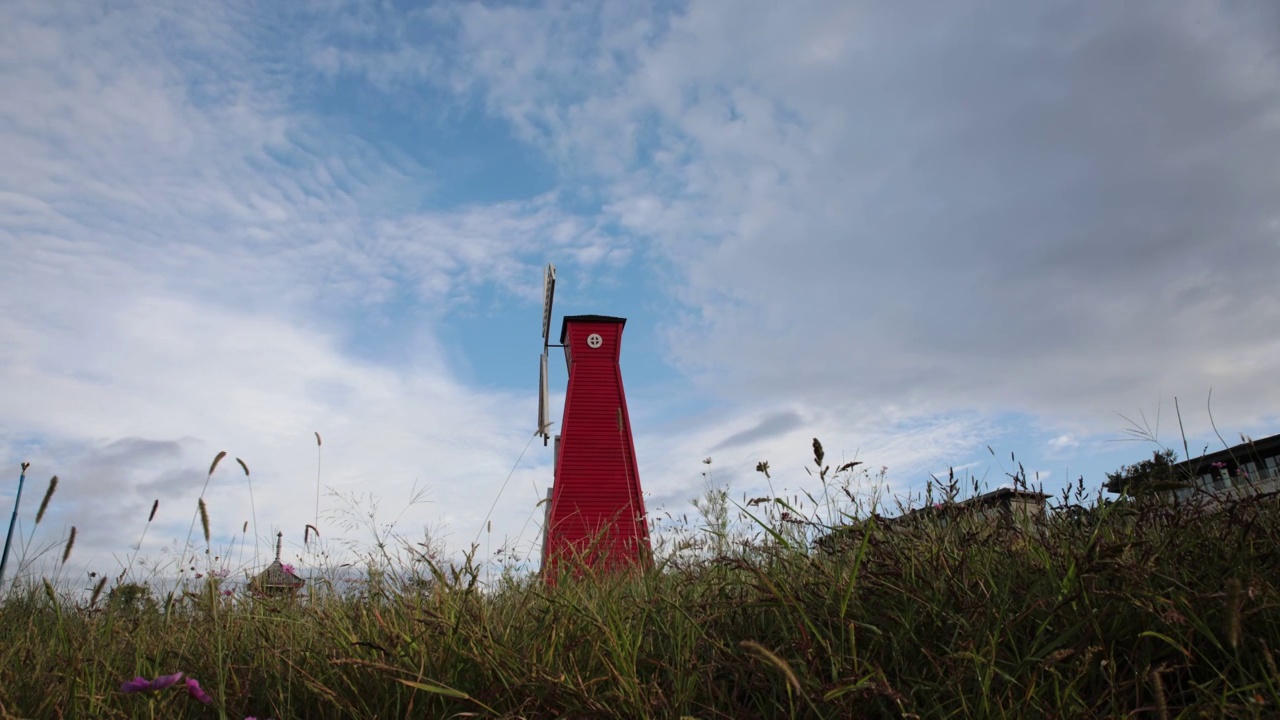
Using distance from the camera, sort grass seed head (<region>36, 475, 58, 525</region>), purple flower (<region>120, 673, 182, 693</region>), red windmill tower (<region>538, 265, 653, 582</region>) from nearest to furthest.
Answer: purple flower (<region>120, 673, 182, 693</region>)
grass seed head (<region>36, 475, 58, 525</region>)
red windmill tower (<region>538, 265, 653, 582</region>)

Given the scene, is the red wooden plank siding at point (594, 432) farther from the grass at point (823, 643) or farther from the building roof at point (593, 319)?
the grass at point (823, 643)

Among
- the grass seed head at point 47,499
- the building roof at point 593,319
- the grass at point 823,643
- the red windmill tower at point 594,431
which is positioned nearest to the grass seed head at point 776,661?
the grass at point 823,643

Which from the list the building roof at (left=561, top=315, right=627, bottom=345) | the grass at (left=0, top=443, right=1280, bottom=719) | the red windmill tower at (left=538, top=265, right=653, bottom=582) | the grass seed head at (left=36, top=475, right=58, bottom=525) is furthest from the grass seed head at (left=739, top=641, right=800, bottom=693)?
the building roof at (left=561, top=315, right=627, bottom=345)

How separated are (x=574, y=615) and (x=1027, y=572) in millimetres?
1752

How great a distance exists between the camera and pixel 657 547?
4.88m

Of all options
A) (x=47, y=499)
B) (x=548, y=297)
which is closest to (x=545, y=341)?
(x=548, y=297)

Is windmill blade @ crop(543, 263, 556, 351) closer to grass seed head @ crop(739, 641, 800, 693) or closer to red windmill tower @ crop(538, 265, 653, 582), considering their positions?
red windmill tower @ crop(538, 265, 653, 582)

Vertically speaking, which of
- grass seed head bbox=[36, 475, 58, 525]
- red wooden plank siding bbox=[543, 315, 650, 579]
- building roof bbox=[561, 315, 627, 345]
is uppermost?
building roof bbox=[561, 315, 627, 345]

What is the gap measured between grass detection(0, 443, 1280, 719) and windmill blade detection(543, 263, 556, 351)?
15.6 metres

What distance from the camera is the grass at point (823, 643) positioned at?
98.0 inches

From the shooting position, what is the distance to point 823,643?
2.53 m

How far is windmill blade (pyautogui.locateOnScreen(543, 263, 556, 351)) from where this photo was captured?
19438 mm

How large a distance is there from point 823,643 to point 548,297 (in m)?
17.7

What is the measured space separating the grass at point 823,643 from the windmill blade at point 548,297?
15642 millimetres
